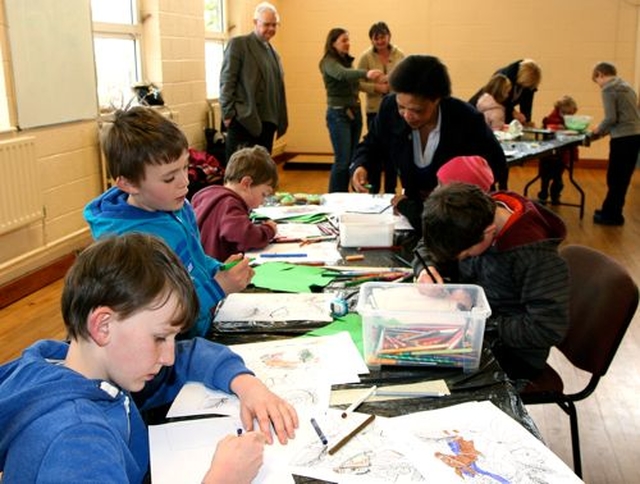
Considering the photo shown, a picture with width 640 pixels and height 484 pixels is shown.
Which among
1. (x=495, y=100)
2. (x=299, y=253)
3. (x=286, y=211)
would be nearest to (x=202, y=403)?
(x=299, y=253)

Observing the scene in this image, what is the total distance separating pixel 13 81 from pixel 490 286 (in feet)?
9.59

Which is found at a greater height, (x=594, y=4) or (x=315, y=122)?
(x=594, y=4)

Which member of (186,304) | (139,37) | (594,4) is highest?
(594,4)

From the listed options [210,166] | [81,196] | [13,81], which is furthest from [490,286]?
[210,166]

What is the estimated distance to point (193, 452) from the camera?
1.05 m

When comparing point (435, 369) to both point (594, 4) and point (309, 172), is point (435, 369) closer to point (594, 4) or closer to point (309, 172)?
point (309, 172)

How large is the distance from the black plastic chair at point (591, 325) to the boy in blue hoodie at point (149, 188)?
→ 934mm

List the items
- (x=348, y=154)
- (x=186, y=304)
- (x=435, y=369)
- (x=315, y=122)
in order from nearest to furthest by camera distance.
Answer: (x=186, y=304) < (x=435, y=369) < (x=348, y=154) < (x=315, y=122)

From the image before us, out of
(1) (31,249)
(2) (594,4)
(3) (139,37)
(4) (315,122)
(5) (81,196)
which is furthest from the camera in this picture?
(4) (315,122)

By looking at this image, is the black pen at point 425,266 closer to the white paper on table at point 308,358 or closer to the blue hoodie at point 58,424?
the white paper on table at point 308,358

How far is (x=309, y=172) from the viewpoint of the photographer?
8.08 meters

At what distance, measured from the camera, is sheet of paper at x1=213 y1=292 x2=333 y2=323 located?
1600 mm

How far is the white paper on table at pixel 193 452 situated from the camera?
3.25ft

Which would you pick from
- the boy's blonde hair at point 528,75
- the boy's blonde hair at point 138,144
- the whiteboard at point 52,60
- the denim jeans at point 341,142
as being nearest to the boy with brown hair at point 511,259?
the boy's blonde hair at point 138,144
